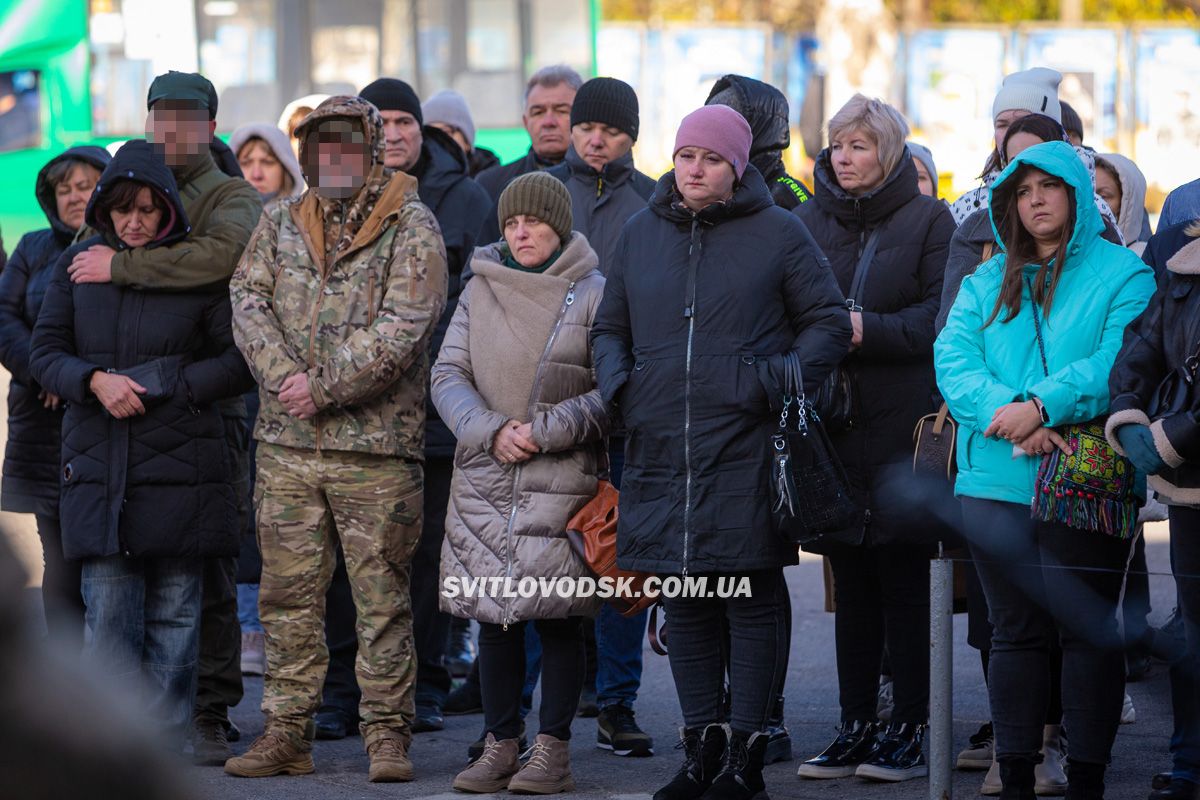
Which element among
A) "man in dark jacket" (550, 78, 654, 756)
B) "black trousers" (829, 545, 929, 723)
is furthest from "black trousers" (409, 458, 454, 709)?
"black trousers" (829, 545, 929, 723)

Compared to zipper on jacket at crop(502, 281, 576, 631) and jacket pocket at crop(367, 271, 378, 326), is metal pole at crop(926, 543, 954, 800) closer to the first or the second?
zipper on jacket at crop(502, 281, 576, 631)

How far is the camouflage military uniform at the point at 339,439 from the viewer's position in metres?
5.61

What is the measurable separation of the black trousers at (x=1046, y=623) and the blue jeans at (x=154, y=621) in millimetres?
2690

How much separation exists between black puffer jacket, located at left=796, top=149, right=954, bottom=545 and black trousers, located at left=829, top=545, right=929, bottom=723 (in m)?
0.17

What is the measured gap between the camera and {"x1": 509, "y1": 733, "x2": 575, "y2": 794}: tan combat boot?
542cm

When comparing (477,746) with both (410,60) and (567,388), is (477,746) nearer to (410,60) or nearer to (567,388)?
(567,388)

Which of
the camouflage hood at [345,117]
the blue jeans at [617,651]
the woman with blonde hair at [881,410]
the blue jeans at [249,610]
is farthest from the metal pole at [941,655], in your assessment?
the blue jeans at [249,610]

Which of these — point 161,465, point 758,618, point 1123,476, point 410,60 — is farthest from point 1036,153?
point 410,60

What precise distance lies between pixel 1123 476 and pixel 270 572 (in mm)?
2742

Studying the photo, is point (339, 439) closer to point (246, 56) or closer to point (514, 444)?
point (514, 444)

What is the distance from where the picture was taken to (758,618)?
17.1ft

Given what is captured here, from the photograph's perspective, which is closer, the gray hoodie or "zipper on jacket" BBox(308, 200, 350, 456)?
"zipper on jacket" BBox(308, 200, 350, 456)

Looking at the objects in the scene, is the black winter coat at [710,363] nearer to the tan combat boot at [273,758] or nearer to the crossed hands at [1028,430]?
the crossed hands at [1028,430]

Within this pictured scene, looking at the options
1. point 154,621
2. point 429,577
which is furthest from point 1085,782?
point 154,621
